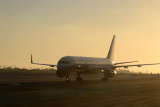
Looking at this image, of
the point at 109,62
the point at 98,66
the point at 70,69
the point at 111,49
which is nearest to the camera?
the point at 70,69

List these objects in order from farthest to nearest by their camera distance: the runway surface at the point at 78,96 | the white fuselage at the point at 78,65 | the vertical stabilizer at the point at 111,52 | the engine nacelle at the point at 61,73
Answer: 1. the vertical stabilizer at the point at 111,52
2. the white fuselage at the point at 78,65
3. the engine nacelle at the point at 61,73
4. the runway surface at the point at 78,96

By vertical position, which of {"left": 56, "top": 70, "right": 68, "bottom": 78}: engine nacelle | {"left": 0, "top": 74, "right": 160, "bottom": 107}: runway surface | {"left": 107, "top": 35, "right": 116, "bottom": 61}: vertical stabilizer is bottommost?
{"left": 0, "top": 74, "right": 160, "bottom": 107}: runway surface

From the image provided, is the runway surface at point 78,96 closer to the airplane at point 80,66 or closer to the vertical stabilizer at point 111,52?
the airplane at point 80,66

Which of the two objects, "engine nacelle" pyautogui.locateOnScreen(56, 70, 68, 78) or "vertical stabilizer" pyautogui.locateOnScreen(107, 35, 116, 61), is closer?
"engine nacelle" pyautogui.locateOnScreen(56, 70, 68, 78)

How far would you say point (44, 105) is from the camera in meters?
19.5

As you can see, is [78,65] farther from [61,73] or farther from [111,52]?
[111,52]

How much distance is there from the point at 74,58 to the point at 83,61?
272cm

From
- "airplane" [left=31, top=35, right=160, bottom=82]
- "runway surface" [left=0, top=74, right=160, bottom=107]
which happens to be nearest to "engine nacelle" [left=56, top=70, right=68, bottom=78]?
"airplane" [left=31, top=35, right=160, bottom=82]

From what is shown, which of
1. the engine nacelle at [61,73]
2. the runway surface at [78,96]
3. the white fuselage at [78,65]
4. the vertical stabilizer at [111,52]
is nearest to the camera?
the runway surface at [78,96]

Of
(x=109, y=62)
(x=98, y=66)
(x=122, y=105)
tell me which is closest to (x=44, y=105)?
(x=122, y=105)

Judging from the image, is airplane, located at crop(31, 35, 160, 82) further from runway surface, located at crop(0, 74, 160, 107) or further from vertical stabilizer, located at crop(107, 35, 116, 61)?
runway surface, located at crop(0, 74, 160, 107)

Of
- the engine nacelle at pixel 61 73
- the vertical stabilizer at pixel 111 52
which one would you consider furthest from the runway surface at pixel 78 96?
the vertical stabilizer at pixel 111 52

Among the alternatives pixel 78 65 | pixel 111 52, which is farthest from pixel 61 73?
pixel 111 52

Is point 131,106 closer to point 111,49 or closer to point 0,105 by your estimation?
point 0,105
